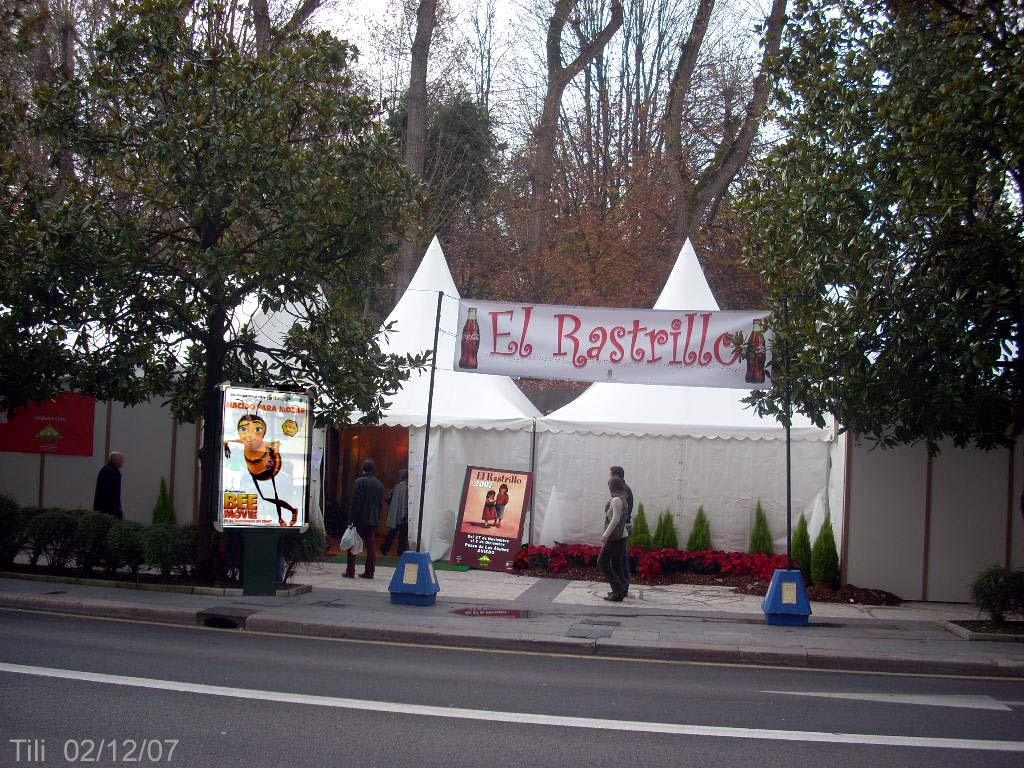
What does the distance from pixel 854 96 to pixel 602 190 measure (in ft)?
63.0

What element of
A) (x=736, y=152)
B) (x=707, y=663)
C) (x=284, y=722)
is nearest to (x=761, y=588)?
(x=707, y=663)

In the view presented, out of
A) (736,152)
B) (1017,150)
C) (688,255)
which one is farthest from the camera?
(736,152)

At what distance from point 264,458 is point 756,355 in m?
6.58

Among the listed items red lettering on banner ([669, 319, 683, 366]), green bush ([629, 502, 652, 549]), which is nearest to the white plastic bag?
green bush ([629, 502, 652, 549])

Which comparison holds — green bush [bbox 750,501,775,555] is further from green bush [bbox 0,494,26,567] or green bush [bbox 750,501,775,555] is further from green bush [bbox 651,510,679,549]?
green bush [bbox 0,494,26,567]

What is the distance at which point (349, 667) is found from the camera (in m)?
9.11

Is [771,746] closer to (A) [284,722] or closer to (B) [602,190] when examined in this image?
(A) [284,722]

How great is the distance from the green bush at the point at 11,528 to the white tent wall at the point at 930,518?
11910mm

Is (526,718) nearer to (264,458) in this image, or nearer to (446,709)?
(446,709)

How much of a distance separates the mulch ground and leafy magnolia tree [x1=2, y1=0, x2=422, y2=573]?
16.0 ft

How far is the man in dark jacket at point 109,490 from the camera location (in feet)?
48.9

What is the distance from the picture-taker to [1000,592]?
11.6m

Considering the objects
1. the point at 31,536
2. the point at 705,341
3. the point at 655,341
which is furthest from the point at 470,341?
the point at 31,536

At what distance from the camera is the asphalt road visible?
629cm
